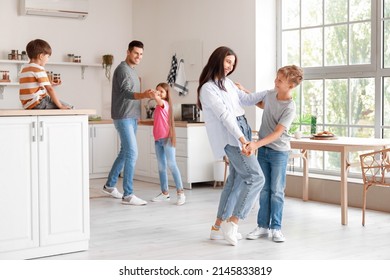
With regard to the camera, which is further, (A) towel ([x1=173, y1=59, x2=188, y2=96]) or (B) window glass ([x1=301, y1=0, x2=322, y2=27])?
(A) towel ([x1=173, y1=59, x2=188, y2=96])

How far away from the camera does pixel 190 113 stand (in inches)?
297

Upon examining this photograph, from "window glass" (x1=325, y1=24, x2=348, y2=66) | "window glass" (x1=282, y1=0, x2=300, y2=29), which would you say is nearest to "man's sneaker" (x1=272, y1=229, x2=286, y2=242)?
"window glass" (x1=325, y1=24, x2=348, y2=66)

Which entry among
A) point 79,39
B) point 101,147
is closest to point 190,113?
point 101,147

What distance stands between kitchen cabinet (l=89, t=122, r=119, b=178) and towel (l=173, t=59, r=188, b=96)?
100 cm

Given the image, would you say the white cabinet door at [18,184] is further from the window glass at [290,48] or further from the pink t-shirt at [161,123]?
the window glass at [290,48]

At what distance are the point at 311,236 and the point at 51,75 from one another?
14.8ft

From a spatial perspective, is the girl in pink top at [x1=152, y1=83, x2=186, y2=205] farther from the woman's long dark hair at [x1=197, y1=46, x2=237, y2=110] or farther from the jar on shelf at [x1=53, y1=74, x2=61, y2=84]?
the jar on shelf at [x1=53, y1=74, x2=61, y2=84]

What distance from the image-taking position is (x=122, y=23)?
29.1 ft

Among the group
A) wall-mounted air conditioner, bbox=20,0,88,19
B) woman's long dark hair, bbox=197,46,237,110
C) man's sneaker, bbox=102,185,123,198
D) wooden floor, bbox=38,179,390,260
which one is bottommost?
wooden floor, bbox=38,179,390,260

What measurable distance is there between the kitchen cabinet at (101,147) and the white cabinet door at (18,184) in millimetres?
4149

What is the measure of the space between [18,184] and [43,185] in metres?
0.16

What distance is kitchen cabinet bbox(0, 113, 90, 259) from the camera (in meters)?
3.85

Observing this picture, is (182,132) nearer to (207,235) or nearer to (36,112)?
(207,235)

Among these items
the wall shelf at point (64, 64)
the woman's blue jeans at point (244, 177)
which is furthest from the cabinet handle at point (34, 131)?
the wall shelf at point (64, 64)
